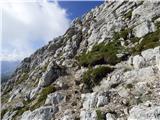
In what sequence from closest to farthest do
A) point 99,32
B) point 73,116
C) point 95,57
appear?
1. point 73,116
2. point 95,57
3. point 99,32

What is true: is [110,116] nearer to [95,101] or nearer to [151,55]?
[95,101]

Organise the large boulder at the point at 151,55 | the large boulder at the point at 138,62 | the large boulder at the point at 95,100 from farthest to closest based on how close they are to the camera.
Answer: the large boulder at the point at 138,62, the large boulder at the point at 151,55, the large boulder at the point at 95,100

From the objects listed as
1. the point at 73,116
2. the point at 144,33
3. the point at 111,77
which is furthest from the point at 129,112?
the point at 144,33

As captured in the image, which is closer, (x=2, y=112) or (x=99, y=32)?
(x=2, y=112)

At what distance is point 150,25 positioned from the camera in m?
45.3

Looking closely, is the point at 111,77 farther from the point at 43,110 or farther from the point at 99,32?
the point at 99,32

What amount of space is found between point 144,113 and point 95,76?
42.0 ft

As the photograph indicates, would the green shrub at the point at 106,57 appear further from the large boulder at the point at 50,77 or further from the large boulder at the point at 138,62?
the large boulder at the point at 138,62

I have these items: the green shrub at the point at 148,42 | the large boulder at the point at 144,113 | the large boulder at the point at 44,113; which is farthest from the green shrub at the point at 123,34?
the large boulder at the point at 144,113

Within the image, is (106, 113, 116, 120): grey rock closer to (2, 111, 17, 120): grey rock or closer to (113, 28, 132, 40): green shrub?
(2, 111, 17, 120): grey rock

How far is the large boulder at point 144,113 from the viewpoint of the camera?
23500 mm

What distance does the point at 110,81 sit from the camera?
1350 inches

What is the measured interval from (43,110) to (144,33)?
18453 mm

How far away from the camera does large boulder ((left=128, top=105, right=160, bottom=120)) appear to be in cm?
2350
